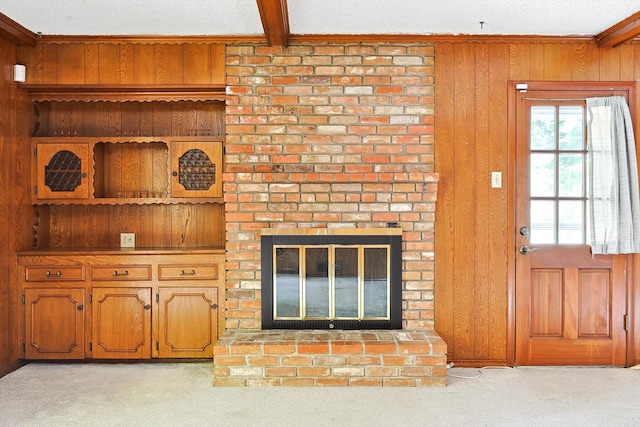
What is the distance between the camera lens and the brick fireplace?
344 cm

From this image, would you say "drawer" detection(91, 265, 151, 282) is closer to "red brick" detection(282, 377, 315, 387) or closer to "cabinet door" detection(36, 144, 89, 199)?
"cabinet door" detection(36, 144, 89, 199)

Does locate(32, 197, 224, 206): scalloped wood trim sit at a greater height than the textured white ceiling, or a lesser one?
lesser

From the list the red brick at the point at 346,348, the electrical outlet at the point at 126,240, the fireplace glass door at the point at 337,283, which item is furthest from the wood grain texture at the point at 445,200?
the electrical outlet at the point at 126,240

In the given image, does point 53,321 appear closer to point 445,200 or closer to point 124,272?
point 124,272

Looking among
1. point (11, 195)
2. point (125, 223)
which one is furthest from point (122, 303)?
point (11, 195)

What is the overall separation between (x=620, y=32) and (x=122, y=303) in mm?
4012

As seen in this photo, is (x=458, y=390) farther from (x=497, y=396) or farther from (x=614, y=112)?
(x=614, y=112)

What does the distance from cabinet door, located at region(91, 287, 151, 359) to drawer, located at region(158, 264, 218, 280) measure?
0.17 m

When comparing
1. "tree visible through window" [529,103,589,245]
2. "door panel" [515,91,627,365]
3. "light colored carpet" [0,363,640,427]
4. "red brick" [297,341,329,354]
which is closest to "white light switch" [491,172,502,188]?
"door panel" [515,91,627,365]

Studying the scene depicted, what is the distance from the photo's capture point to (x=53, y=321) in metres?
3.47

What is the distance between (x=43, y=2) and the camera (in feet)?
9.49

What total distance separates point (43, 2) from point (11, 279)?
195 centimetres

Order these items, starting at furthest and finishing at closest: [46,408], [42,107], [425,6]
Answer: [42,107]
[425,6]
[46,408]

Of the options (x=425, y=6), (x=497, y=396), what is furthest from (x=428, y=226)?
(x=425, y=6)
